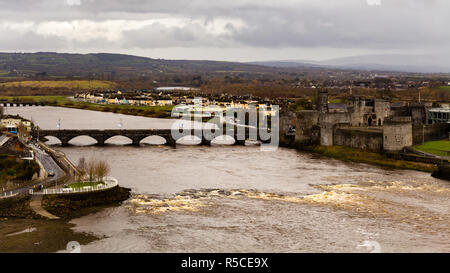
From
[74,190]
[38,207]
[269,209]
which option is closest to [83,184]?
[74,190]

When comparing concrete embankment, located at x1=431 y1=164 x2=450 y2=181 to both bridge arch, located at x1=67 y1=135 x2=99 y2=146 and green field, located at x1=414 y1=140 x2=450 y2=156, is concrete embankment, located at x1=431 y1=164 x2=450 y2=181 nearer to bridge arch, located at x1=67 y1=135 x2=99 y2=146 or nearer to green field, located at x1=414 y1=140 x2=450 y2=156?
green field, located at x1=414 y1=140 x2=450 y2=156

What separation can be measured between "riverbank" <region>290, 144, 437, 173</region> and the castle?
0.62 m

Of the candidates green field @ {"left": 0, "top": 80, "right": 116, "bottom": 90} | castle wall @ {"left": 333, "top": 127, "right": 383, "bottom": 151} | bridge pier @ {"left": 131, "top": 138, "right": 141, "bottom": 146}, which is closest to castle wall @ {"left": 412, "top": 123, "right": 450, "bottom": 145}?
castle wall @ {"left": 333, "top": 127, "right": 383, "bottom": 151}

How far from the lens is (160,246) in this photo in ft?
67.4

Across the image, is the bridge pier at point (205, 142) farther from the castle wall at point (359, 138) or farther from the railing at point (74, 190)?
the railing at point (74, 190)

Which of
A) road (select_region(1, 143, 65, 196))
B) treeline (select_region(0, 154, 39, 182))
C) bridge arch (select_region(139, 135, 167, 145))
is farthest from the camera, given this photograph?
bridge arch (select_region(139, 135, 167, 145))

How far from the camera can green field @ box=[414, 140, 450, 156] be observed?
131 ft

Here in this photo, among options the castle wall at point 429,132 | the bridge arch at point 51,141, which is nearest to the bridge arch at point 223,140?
the bridge arch at point 51,141

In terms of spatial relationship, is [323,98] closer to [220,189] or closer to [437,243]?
[220,189]

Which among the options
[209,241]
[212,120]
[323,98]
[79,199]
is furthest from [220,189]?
[212,120]

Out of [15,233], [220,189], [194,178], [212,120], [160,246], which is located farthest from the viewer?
[212,120]

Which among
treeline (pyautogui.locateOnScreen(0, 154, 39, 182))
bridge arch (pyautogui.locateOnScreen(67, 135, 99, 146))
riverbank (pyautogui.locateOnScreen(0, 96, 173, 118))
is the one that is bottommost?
bridge arch (pyautogui.locateOnScreen(67, 135, 99, 146))

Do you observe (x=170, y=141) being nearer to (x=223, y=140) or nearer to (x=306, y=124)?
(x=223, y=140)

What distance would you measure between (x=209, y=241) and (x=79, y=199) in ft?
26.6
